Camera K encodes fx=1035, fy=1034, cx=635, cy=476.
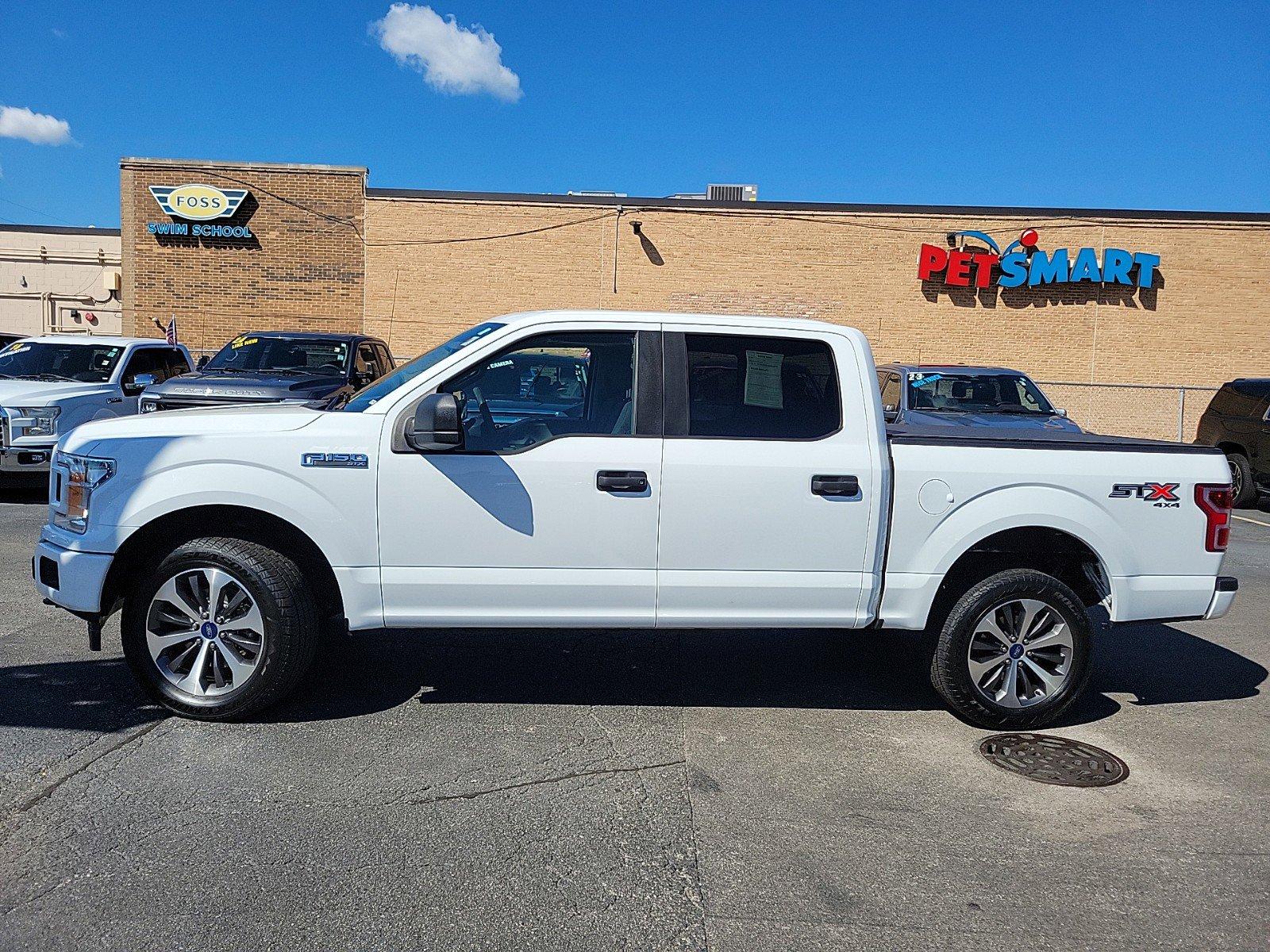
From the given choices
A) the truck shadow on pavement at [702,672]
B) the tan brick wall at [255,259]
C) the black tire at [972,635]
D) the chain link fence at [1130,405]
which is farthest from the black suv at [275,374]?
the chain link fence at [1130,405]

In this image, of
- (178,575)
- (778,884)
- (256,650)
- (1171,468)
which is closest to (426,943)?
(778,884)

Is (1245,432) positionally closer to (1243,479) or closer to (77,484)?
(1243,479)

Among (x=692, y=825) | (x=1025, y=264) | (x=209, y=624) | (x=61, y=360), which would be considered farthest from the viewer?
(x=1025, y=264)

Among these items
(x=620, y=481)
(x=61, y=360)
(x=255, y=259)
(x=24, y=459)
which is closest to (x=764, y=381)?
(x=620, y=481)

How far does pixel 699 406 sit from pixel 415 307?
63.5 feet

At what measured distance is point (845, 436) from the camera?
4953mm

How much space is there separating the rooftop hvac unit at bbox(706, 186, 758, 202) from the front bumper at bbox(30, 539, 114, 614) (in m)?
23.6

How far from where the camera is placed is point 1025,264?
23.2m

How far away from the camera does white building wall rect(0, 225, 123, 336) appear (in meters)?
34.3

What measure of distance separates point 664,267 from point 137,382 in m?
13.6

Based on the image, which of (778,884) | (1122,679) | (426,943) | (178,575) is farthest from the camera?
(1122,679)

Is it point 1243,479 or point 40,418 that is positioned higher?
point 40,418

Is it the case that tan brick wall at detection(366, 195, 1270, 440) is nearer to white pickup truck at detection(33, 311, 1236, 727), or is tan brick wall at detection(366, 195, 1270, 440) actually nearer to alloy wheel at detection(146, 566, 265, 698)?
white pickup truck at detection(33, 311, 1236, 727)

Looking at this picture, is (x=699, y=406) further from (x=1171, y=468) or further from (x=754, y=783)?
(x=1171, y=468)
